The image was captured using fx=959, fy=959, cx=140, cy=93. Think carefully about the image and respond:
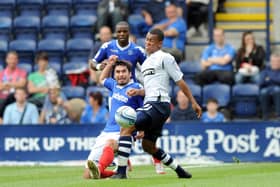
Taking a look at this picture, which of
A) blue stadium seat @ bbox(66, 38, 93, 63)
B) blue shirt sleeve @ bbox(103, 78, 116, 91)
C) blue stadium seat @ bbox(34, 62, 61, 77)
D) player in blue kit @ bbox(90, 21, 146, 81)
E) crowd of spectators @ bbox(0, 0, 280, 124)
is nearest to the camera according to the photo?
blue shirt sleeve @ bbox(103, 78, 116, 91)

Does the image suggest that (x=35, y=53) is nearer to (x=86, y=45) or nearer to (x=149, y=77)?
(x=86, y=45)

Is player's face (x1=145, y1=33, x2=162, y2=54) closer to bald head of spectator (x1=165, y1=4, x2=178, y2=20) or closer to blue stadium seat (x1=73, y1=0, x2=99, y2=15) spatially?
bald head of spectator (x1=165, y1=4, x2=178, y2=20)

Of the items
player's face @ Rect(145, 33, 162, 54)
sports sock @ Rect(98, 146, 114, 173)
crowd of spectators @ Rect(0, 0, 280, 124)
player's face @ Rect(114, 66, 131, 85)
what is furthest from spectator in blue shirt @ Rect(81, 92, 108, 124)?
player's face @ Rect(145, 33, 162, 54)

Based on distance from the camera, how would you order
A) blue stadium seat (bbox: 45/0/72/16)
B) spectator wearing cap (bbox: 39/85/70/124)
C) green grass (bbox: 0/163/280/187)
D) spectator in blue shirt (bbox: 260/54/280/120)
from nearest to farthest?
green grass (bbox: 0/163/280/187), spectator in blue shirt (bbox: 260/54/280/120), spectator wearing cap (bbox: 39/85/70/124), blue stadium seat (bbox: 45/0/72/16)

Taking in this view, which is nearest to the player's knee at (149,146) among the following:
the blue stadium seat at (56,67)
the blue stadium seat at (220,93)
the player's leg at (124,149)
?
the player's leg at (124,149)

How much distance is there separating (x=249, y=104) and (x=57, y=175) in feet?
22.0

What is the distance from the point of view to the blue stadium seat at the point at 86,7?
74.3ft

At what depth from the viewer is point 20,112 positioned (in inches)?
749

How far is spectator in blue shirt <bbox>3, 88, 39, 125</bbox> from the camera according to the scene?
18969 millimetres

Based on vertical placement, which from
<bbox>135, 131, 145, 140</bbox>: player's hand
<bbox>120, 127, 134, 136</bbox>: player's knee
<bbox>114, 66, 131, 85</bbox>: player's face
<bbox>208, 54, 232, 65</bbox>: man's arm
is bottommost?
<bbox>135, 131, 145, 140</bbox>: player's hand

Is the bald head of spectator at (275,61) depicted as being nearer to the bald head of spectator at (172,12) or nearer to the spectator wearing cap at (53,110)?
the bald head of spectator at (172,12)

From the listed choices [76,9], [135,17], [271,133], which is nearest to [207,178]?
[271,133]

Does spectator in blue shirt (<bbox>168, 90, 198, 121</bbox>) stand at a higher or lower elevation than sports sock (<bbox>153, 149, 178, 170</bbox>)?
lower

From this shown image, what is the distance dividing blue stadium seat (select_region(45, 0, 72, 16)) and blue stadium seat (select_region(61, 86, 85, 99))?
→ 9.50ft
